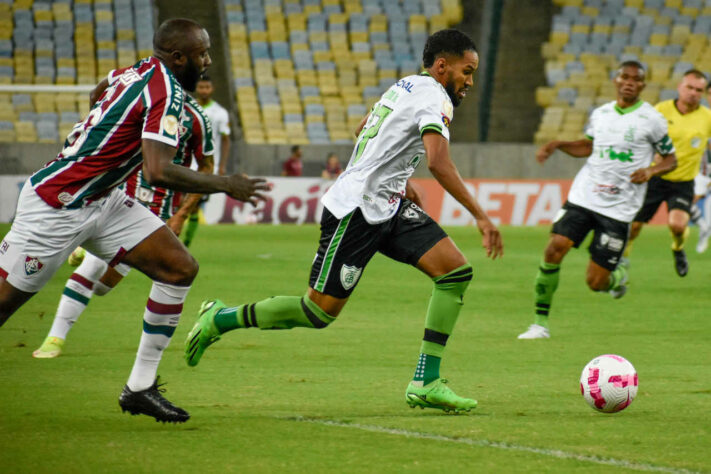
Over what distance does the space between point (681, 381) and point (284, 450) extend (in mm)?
3215

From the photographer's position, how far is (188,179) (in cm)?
531

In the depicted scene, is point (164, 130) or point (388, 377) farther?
point (388, 377)

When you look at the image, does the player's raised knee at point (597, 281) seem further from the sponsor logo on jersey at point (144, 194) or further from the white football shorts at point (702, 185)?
the white football shorts at point (702, 185)

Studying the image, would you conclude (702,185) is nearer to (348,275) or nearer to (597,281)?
(597,281)

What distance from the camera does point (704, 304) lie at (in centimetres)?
1217

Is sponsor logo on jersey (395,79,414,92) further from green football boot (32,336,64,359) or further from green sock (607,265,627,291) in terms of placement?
green sock (607,265,627,291)

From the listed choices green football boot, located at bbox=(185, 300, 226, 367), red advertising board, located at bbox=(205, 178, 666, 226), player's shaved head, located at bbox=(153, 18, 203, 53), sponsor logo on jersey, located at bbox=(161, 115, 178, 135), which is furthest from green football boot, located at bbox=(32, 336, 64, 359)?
red advertising board, located at bbox=(205, 178, 666, 226)

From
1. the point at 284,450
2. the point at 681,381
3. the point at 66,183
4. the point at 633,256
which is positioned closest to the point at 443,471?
the point at 284,450

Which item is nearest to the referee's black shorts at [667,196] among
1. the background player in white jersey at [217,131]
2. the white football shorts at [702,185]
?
the white football shorts at [702,185]

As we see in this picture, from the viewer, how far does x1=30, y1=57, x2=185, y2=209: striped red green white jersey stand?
18.2 feet

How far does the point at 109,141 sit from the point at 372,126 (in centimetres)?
159

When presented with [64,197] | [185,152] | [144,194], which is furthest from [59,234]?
[144,194]

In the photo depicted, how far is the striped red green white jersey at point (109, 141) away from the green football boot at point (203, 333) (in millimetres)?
1219

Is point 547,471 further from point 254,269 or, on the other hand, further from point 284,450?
point 254,269
